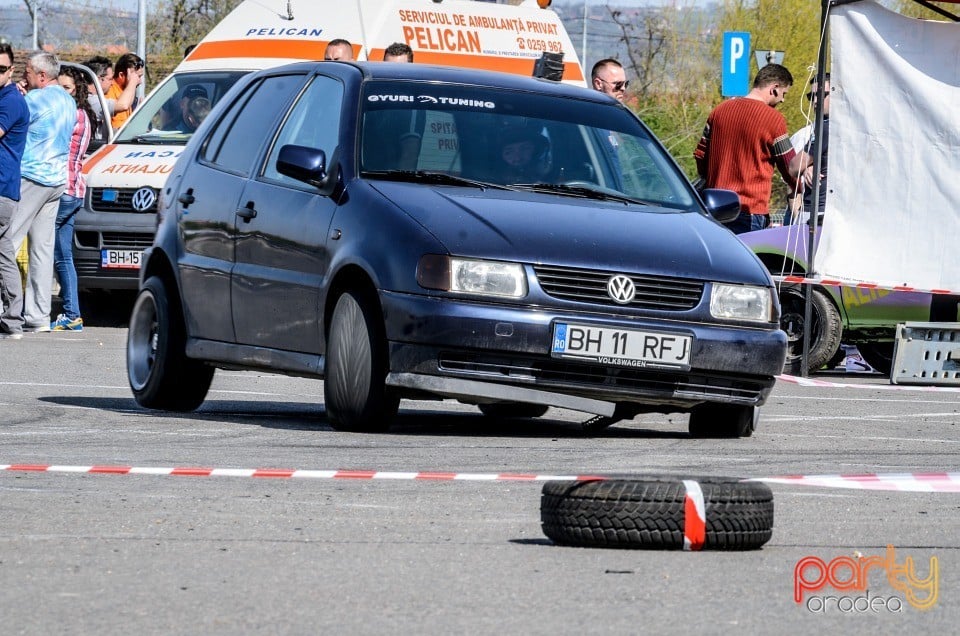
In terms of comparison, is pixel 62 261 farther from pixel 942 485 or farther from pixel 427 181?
pixel 942 485

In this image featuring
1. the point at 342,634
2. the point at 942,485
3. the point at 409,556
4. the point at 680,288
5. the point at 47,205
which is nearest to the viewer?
the point at 342,634

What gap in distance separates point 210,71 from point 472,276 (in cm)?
958

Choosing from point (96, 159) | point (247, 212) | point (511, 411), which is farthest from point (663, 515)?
point (96, 159)

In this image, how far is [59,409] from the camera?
31.0ft

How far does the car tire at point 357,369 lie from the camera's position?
8023 mm

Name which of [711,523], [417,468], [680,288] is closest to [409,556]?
[711,523]

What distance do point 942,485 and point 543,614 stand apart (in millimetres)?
3075

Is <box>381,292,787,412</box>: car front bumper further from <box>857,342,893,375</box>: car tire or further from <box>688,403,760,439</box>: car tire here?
<box>857,342,893,375</box>: car tire

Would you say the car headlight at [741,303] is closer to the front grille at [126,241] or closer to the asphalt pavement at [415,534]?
the asphalt pavement at [415,534]

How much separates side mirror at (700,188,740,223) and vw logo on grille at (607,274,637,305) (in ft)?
4.24

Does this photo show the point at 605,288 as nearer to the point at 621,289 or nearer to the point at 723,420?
the point at 621,289

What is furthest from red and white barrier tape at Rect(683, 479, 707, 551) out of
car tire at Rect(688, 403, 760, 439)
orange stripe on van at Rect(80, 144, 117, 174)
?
orange stripe on van at Rect(80, 144, 117, 174)

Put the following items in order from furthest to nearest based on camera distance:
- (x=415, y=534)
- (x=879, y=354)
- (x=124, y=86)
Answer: (x=124, y=86)
(x=879, y=354)
(x=415, y=534)

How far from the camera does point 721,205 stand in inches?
362
